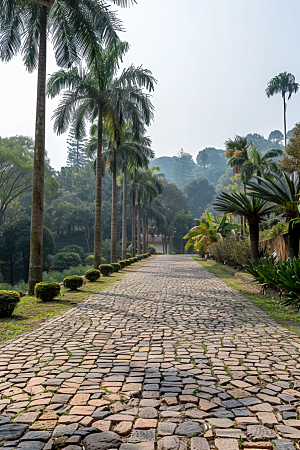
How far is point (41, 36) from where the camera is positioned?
36.9 feet

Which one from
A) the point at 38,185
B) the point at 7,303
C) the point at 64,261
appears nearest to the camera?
the point at 7,303

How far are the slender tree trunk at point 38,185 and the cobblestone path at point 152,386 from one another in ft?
14.7

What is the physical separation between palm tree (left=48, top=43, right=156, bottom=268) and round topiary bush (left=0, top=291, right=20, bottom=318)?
9934 millimetres

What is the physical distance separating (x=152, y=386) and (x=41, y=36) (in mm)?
11667

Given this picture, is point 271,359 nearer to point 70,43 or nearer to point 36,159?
point 36,159

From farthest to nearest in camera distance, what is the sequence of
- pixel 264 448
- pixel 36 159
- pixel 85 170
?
pixel 85 170
pixel 36 159
pixel 264 448

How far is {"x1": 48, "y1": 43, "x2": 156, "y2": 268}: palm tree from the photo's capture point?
16.6m

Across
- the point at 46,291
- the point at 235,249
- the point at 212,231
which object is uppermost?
the point at 212,231

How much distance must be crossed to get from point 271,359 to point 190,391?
4.79 ft

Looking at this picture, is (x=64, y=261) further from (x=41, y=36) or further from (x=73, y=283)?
(x=41, y=36)

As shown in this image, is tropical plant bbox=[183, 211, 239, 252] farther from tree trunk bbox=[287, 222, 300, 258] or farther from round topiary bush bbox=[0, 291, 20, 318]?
round topiary bush bbox=[0, 291, 20, 318]

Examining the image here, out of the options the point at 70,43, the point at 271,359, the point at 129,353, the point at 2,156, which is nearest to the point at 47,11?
the point at 70,43

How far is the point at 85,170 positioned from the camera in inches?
2844

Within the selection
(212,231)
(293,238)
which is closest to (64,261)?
(212,231)
